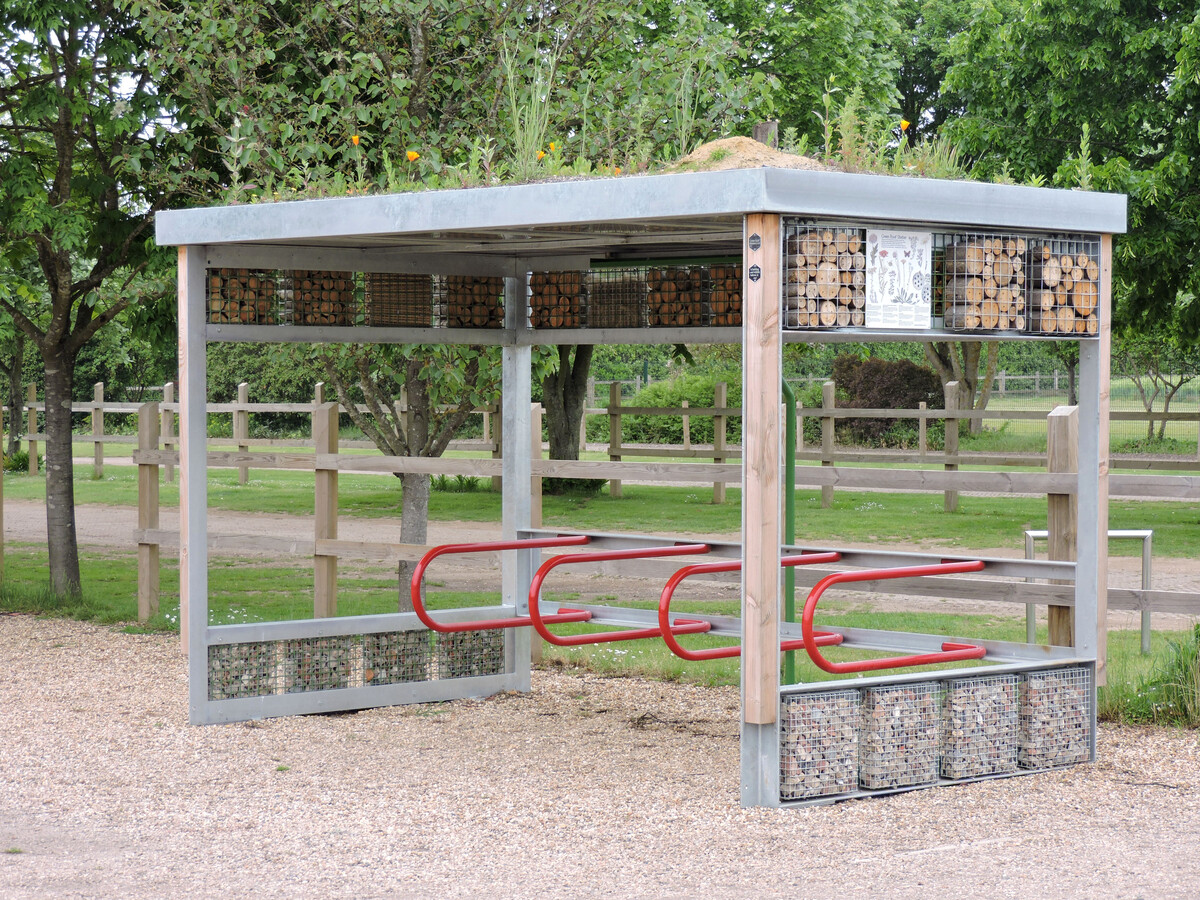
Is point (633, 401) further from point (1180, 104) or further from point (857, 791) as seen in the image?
point (857, 791)

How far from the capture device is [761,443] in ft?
19.9

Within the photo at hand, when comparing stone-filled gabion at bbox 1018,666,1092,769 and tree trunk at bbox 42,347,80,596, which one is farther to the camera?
tree trunk at bbox 42,347,80,596

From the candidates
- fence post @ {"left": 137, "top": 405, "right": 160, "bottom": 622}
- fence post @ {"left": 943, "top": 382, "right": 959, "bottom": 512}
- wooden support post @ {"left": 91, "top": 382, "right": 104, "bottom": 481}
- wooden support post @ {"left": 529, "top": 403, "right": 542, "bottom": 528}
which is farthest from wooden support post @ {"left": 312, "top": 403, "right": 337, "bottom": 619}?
wooden support post @ {"left": 91, "top": 382, "right": 104, "bottom": 481}

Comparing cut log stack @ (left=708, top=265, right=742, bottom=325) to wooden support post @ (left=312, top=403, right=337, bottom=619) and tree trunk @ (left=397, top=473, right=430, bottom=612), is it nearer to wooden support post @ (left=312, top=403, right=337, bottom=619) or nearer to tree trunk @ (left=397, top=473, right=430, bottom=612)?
wooden support post @ (left=312, top=403, right=337, bottom=619)

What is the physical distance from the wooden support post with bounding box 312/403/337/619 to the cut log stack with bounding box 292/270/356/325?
1729mm

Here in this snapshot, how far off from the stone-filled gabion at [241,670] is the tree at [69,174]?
330cm

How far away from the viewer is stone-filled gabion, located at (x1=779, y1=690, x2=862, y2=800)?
6.35 metres

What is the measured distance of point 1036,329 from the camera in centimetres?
697

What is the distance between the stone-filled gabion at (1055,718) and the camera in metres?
7.00

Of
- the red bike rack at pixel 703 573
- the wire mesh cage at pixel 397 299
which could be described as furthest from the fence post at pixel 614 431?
the red bike rack at pixel 703 573

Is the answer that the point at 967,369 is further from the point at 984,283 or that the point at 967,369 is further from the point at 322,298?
the point at 984,283

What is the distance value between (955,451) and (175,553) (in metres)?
9.39

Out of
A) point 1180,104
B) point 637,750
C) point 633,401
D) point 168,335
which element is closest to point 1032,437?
point 633,401

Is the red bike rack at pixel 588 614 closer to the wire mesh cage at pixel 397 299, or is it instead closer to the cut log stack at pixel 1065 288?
the wire mesh cage at pixel 397 299
